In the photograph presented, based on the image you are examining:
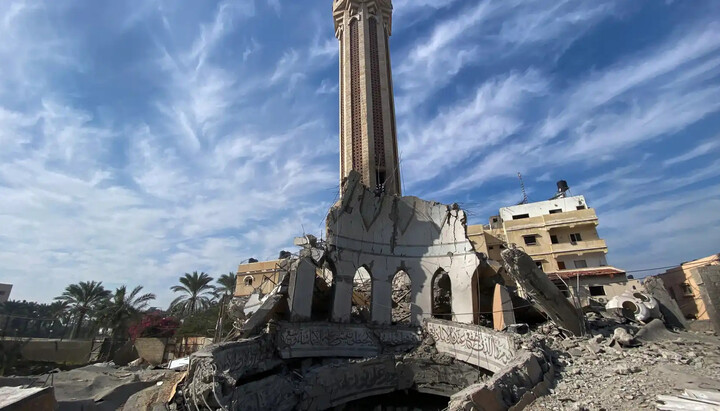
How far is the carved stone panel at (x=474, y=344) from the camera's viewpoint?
450 inches

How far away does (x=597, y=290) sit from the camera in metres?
24.0

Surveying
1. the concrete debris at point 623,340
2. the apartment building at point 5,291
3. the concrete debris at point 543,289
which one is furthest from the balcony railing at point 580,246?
the apartment building at point 5,291

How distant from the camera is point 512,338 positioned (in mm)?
10773

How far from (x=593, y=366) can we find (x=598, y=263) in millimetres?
22162

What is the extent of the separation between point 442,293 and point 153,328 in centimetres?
2153

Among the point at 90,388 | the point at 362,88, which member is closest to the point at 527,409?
the point at 90,388

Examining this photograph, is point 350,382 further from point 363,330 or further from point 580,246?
point 580,246

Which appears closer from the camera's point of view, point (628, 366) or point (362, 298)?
point (628, 366)

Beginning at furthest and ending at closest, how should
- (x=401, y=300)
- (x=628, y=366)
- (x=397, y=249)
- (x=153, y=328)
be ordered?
(x=153, y=328)
(x=401, y=300)
(x=397, y=249)
(x=628, y=366)

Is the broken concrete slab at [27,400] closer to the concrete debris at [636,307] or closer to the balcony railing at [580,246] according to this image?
the concrete debris at [636,307]

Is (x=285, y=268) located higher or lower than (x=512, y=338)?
higher

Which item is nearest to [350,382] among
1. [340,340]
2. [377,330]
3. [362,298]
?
[340,340]

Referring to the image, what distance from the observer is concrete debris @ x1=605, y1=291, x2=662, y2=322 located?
11.9 metres

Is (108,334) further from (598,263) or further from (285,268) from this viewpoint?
(598,263)
